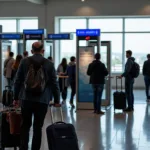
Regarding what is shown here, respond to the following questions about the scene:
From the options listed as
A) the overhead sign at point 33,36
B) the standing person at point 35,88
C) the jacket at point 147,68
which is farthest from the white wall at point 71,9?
the standing person at point 35,88

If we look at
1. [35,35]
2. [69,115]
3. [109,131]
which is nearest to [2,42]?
[35,35]

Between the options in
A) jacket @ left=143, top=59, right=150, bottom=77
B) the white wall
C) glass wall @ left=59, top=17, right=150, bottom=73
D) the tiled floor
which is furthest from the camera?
glass wall @ left=59, top=17, right=150, bottom=73

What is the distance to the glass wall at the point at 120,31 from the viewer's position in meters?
20.5

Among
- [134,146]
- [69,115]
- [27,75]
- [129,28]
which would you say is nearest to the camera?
[27,75]

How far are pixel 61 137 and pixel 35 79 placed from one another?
0.80 m

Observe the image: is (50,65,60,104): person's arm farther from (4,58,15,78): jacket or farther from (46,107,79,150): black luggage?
(4,58,15,78): jacket

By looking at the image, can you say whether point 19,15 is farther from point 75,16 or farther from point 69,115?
point 69,115

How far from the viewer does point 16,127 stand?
5.18 meters

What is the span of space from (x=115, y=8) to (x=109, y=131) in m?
12.3

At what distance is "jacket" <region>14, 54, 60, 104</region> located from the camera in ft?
16.2

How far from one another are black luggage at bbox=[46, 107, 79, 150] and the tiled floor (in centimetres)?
158

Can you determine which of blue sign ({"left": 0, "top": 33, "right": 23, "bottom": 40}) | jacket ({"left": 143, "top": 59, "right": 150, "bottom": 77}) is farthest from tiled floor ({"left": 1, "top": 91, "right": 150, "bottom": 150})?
blue sign ({"left": 0, "top": 33, "right": 23, "bottom": 40})

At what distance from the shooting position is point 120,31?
67.8 ft

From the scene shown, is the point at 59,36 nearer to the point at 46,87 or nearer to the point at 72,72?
the point at 72,72
